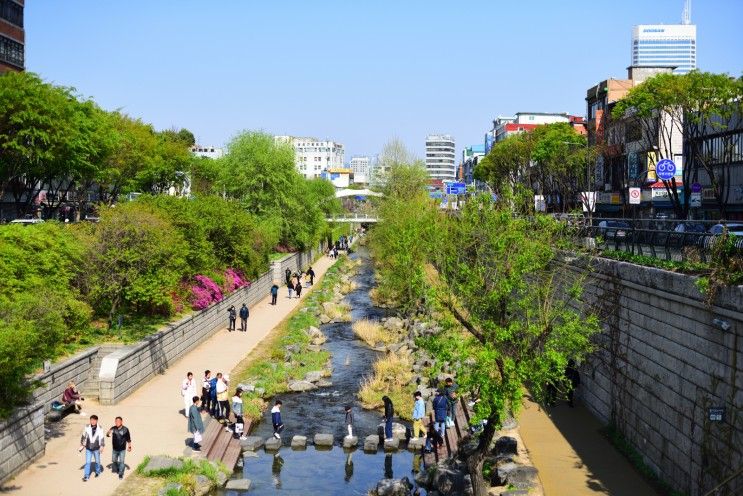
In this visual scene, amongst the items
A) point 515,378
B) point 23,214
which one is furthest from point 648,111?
point 23,214

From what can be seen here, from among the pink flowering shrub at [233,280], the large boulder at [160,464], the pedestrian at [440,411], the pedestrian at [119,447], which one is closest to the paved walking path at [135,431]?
the pedestrian at [119,447]

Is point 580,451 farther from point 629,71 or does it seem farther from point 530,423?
point 629,71

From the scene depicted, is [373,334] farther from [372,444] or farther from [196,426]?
[196,426]

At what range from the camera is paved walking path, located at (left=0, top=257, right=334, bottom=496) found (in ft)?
71.8

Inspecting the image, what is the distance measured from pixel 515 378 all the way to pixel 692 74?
107 ft

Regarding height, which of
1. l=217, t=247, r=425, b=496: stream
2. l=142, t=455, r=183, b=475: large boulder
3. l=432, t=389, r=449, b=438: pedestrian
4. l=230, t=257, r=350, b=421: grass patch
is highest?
l=432, t=389, r=449, b=438: pedestrian

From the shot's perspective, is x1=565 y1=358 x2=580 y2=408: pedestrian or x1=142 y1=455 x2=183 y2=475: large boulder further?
A: x1=565 y1=358 x2=580 y2=408: pedestrian

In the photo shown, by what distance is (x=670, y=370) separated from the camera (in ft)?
69.8

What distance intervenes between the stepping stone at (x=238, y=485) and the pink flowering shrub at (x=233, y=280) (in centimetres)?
2721

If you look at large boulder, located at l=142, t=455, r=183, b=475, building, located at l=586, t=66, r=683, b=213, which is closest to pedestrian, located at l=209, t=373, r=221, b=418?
large boulder, located at l=142, t=455, r=183, b=475

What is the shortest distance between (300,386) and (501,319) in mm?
15183

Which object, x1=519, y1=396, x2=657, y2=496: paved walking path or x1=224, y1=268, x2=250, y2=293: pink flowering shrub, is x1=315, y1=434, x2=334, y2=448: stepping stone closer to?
x1=519, y1=396, x2=657, y2=496: paved walking path

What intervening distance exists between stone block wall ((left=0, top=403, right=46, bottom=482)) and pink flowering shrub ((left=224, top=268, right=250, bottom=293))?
2704 cm

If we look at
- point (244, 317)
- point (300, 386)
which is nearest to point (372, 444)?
point (300, 386)
